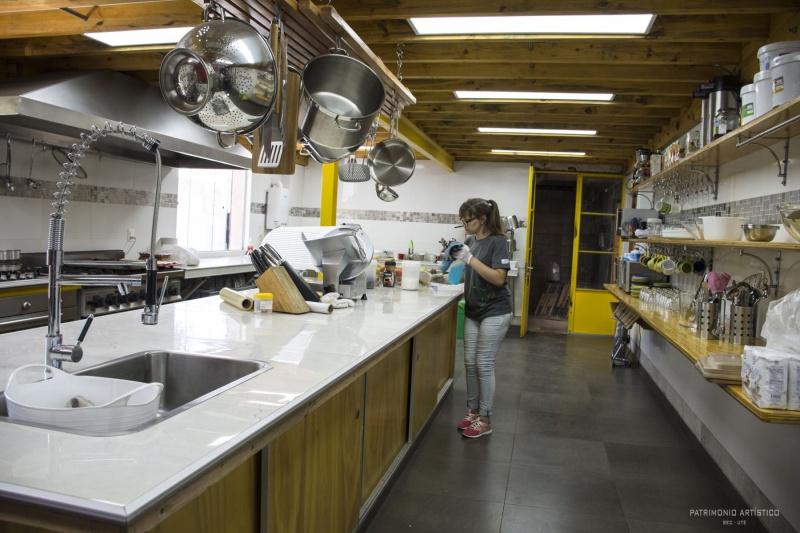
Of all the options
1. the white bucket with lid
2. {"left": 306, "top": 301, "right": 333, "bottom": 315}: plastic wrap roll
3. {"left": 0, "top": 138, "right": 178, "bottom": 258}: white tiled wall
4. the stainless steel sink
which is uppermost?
the white bucket with lid

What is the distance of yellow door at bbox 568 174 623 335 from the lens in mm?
8805

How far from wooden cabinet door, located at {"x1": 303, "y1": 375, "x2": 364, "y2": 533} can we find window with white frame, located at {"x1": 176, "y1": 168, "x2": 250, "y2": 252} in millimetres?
5302

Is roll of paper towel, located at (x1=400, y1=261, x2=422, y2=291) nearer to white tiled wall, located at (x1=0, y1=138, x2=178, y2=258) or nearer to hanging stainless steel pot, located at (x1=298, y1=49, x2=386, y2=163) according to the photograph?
hanging stainless steel pot, located at (x1=298, y1=49, x2=386, y2=163)

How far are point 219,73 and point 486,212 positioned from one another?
2234 mm

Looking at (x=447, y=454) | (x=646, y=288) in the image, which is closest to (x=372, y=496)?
(x=447, y=454)

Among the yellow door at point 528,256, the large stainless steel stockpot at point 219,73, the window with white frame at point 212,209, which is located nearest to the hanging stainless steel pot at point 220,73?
the large stainless steel stockpot at point 219,73

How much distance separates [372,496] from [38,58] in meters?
4.22

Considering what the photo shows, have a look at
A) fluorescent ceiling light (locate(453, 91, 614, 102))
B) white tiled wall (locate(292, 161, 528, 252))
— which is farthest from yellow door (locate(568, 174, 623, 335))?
fluorescent ceiling light (locate(453, 91, 614, 102))

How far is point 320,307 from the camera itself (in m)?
3.21

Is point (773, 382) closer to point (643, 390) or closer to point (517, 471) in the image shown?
point (517, 471)

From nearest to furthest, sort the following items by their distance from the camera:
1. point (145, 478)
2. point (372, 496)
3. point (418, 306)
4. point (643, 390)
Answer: point (145, 478)
point (372, 496)
point (418, 306)
point (643, 390)

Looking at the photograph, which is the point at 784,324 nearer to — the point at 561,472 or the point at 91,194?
the point at 561,472

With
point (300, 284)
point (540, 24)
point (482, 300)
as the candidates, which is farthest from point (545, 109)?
point (300, 284)

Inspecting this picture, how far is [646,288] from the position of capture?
17.3ft
